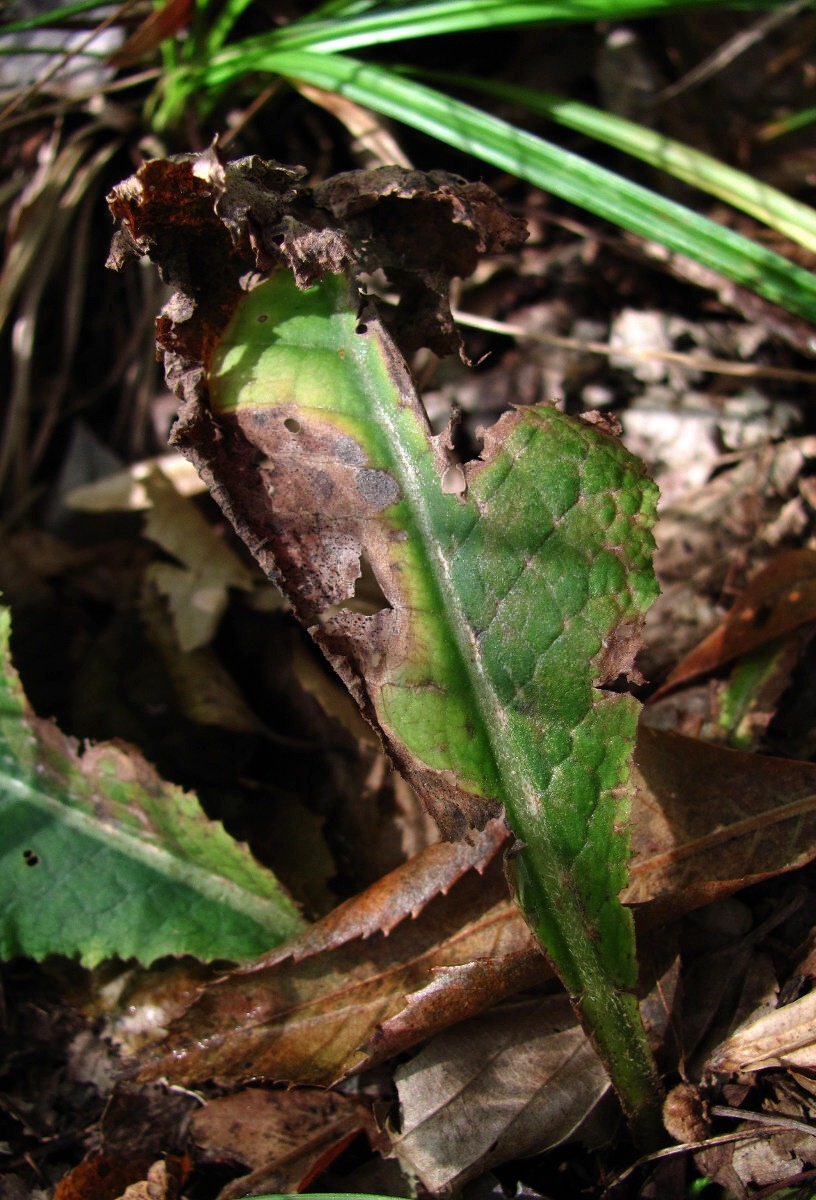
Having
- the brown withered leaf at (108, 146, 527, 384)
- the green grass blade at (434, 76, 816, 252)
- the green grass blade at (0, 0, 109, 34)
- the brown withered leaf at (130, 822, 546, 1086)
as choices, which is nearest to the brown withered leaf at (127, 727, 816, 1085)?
the brown withered leaf at (130, 822, 546, 1086)

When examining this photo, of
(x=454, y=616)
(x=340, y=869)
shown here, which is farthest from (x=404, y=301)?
(x=340, y=869)

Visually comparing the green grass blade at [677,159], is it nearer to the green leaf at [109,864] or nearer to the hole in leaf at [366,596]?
the hole in leaf at [366,596]

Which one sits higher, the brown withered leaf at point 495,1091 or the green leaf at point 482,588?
the green leaf at point 482,588

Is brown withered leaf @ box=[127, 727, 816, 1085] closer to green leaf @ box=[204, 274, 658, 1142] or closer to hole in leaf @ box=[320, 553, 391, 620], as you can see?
green leaf @ box=[204, 274, 658, 1142]

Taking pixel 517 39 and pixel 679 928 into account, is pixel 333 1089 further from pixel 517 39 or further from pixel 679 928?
pixel 517 39

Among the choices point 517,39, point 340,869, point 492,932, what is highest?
point 517,39

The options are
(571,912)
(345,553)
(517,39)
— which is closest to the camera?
(571,912)

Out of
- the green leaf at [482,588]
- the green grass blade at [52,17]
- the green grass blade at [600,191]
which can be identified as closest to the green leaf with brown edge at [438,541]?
the green leaf at [482,588]
